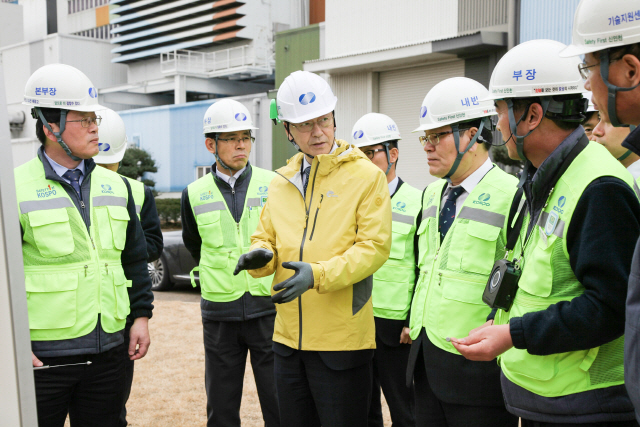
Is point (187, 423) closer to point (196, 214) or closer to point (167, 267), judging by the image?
point (196, 214)

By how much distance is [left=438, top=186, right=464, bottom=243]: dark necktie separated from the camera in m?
2.94

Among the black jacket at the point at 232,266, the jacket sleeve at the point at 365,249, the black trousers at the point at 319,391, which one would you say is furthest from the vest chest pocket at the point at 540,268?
the black jacket at the point at 232,266

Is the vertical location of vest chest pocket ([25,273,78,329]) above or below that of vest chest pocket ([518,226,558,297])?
below

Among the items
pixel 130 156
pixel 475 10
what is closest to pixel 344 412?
pixel 475 10

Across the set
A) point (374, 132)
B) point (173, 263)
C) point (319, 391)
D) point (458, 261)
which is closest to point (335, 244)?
point (458, 261)

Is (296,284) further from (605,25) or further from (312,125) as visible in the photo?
(605,25)

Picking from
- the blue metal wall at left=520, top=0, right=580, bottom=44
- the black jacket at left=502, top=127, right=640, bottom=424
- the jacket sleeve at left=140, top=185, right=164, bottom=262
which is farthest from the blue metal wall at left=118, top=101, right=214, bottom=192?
the black jacket at left=502, top=127, right=640, bottom=424

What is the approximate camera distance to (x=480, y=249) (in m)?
2.68

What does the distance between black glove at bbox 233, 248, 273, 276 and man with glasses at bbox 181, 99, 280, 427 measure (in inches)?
49.9

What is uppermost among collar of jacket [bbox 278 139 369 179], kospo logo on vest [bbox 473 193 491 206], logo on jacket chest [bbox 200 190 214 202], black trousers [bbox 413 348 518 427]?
collar of jacket [bbox 278 139 369 179]

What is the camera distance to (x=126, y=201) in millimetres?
3240

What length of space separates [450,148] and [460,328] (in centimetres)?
94

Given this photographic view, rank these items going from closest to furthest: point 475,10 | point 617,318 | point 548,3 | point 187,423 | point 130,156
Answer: point 617,318 < point 187,423 < point 548,3 < point 475,10 < point 130,156

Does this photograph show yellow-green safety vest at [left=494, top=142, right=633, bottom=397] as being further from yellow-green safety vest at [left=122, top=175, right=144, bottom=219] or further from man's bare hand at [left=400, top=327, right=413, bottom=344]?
yellow-green safety vest at [left=122, top=175, right=144, bottom=219]
